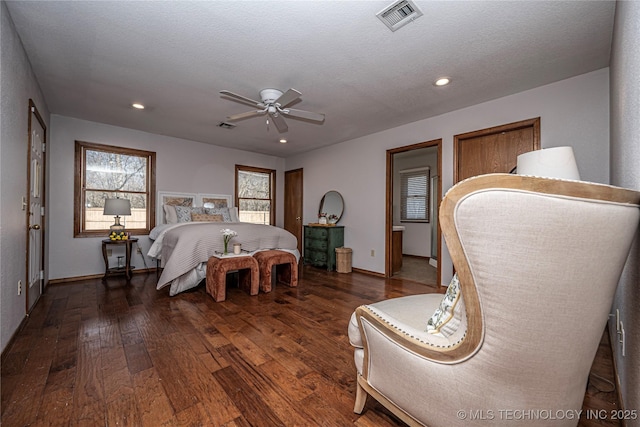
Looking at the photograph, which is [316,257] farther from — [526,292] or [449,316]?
[526,292]

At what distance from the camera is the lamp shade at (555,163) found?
1.54 meters

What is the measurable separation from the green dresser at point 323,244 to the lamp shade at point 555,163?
3597 millimetres

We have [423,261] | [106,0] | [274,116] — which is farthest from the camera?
[423,261]

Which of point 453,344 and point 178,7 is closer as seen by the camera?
point 453,344

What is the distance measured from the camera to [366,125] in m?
4.29

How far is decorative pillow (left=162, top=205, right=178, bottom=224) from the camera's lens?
4.76 m

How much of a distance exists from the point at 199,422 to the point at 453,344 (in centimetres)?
125

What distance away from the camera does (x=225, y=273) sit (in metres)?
3.22

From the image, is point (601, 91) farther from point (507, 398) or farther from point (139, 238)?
point (139, 238)

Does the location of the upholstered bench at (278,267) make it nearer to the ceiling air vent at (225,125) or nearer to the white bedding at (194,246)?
the white bedding at (194,246)

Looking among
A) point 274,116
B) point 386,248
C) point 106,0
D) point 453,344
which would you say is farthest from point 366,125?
point 453,344

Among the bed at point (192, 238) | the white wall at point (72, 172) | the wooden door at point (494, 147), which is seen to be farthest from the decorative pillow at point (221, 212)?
the wooden door at point (494, 147)

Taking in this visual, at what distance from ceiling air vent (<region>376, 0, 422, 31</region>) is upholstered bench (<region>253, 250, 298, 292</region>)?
2847 mm

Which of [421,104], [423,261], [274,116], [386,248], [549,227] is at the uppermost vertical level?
[421,104]
